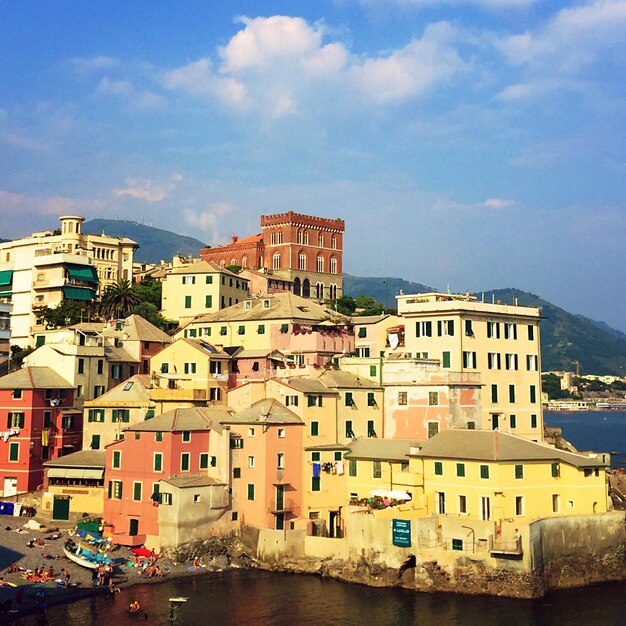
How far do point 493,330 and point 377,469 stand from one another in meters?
18.9

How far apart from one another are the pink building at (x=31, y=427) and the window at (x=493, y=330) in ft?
138

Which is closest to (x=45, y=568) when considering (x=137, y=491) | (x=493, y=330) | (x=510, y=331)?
(x=137, y=491)

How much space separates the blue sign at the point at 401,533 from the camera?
65.0 meters

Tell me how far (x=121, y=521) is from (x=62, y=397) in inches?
712

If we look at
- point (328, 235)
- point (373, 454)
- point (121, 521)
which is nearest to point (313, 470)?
point (373, 454)

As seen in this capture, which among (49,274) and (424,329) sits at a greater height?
(49,274)

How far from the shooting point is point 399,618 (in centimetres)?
5881

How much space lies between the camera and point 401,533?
65.2 m

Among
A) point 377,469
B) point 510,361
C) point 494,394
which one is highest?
point 510,361

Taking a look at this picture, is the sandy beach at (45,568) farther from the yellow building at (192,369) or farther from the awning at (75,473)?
the yellow building at (192,369)

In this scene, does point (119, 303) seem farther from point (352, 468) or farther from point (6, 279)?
point (352, 468)

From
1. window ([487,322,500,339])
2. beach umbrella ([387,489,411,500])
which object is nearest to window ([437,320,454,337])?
window ([487,322,500,339])

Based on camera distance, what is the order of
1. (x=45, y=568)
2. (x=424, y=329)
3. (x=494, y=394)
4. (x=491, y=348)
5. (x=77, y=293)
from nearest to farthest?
(x=45, y=568)
(x=494, y=394)
(x=491, y=348)
(x=424, y=329)
(x=77, y=293)

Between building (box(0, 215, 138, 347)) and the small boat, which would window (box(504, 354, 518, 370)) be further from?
building (box(0, 215, 138, 347))
